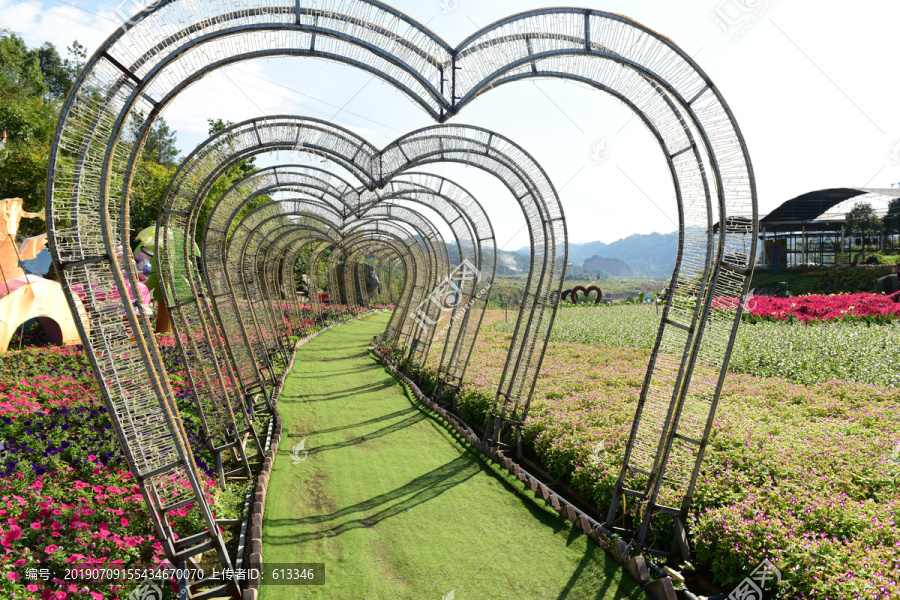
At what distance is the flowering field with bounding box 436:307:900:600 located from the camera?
3.12 m

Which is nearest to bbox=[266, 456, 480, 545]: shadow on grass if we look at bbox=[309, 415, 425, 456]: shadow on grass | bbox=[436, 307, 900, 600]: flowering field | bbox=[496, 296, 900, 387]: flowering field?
bbox=[436, 307, 900, 600]: flowering field

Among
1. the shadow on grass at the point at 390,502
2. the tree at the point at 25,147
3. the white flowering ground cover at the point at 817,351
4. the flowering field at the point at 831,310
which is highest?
the tree at the point at 25,147

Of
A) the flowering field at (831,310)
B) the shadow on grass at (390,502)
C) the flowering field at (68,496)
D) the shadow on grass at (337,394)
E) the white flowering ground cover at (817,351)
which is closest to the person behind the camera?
the flowering field at (68,496)

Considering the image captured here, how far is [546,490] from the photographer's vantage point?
482 centimetres

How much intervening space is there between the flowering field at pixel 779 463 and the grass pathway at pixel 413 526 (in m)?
0.70

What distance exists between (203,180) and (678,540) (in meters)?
5.94

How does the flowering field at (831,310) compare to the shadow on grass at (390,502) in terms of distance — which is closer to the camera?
the shadow on grass at (390,502)

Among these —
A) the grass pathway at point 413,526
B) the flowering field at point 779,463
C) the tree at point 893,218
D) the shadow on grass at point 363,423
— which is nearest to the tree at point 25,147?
the shadow on grass at point 363,423

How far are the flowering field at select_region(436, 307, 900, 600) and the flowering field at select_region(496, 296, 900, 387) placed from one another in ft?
0.26

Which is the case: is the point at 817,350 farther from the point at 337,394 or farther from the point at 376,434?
the point at 337,394

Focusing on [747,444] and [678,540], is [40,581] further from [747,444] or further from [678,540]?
[747,444]

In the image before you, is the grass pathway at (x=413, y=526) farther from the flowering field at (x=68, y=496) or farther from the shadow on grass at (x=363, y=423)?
the flowering field at (x=68, y=496)

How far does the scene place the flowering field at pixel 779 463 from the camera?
3119mm

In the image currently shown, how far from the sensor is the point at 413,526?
4.48 meters
